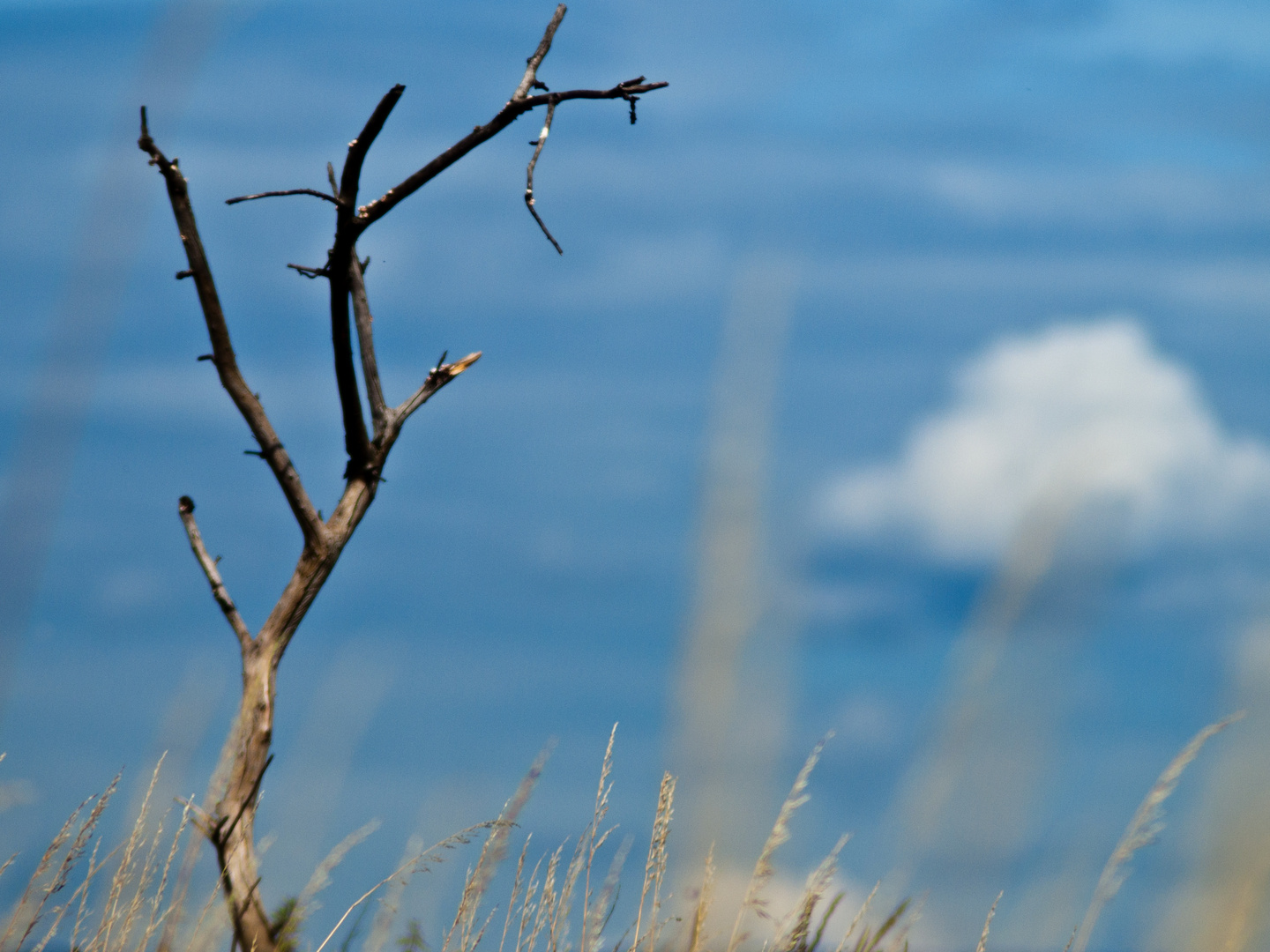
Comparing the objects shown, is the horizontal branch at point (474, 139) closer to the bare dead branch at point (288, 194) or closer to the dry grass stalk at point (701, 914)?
the bare dead branch at point (288, 194)

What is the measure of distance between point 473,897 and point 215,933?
0.65m

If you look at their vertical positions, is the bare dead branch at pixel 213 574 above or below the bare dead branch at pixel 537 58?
below

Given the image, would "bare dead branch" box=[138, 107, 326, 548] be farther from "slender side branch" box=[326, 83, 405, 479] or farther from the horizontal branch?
the horizontal branch

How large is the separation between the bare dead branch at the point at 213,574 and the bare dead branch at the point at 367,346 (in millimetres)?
592

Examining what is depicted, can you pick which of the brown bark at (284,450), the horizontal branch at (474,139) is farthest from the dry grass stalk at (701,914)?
the horizontal branch at (474,139)

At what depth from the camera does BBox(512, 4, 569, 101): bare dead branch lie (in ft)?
9.67

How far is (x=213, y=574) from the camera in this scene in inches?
120

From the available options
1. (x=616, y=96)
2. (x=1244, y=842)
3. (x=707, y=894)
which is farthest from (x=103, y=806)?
(x=1244, y=842)

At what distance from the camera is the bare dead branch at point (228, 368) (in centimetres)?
285

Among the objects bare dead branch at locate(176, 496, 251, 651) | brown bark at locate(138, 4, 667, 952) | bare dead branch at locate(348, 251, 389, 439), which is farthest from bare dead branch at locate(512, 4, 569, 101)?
bare dead branch at locate(176, 496, 251, 651)

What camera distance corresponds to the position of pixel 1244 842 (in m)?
1.84

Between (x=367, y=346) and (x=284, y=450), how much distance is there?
36 centimetres

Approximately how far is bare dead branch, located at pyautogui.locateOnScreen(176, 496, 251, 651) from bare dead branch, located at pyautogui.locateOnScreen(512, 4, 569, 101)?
150 centimetres

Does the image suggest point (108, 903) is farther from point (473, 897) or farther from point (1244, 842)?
point (1244, 842)
